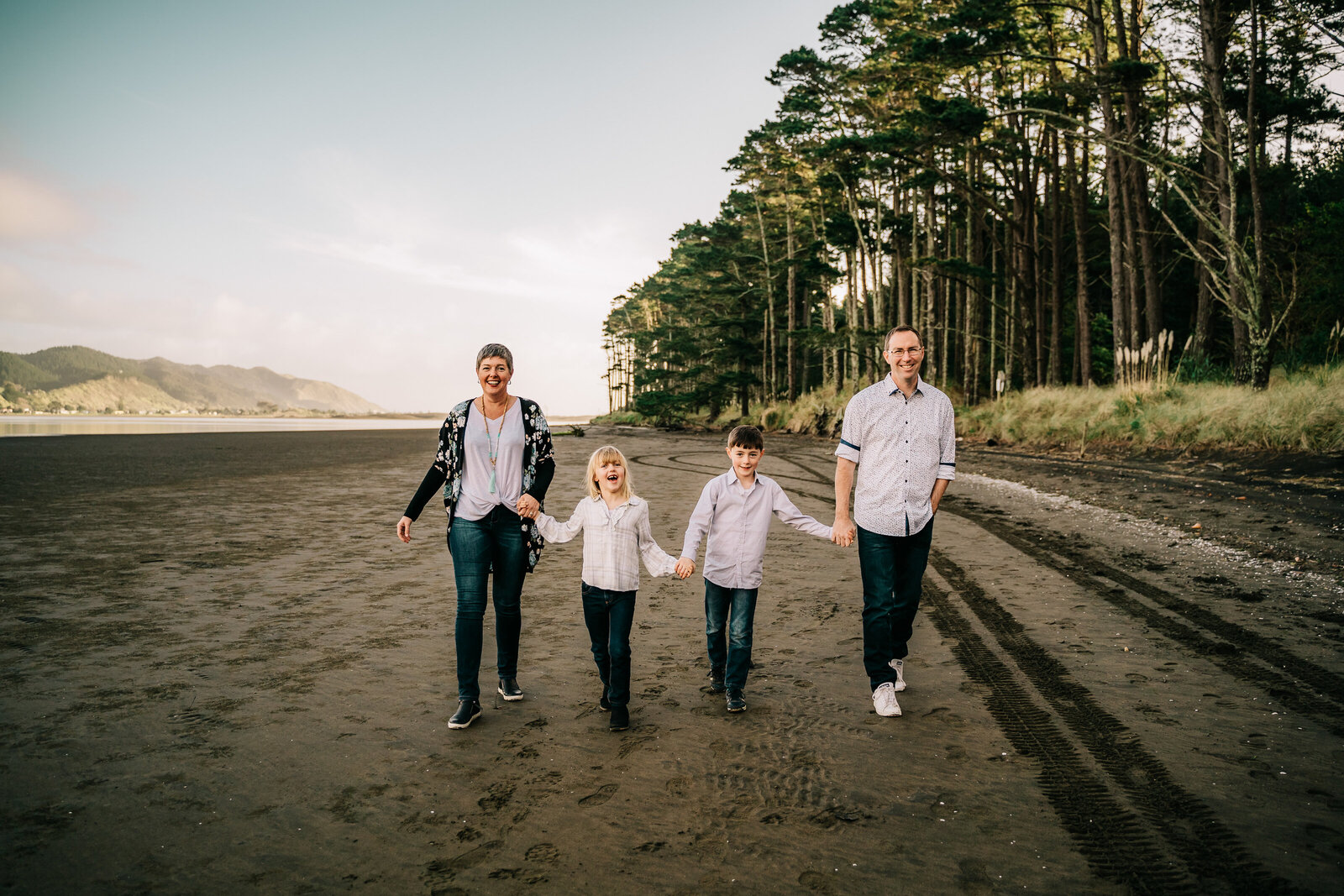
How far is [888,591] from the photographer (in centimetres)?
416

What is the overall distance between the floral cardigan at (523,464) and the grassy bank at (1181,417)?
12164mm

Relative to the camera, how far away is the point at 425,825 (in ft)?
9.67

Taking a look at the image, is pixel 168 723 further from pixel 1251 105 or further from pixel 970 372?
pixel 970 372

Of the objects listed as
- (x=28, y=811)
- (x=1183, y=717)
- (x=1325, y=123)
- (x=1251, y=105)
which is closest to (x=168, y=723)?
(x=28, y=811)

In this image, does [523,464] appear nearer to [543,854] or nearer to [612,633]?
[612,633]

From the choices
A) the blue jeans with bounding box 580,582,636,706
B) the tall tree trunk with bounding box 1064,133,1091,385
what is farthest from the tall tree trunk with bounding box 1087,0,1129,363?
the blue jeans with bounding box 580,582,636,706

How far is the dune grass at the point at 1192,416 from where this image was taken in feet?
38.7

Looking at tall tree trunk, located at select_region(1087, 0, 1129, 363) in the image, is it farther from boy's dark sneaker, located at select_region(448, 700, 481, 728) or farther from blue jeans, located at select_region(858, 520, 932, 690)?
boy's dark sneaker, located at select_region(448, 700, 481, 728)

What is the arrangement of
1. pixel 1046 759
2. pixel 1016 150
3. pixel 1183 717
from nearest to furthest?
pixel 1046 759 < pixel 1183 717 < pixel 1016 150

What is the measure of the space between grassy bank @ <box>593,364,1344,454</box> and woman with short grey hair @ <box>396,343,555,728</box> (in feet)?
40.3

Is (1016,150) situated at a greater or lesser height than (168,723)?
greater

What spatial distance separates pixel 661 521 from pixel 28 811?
7525 millimetres

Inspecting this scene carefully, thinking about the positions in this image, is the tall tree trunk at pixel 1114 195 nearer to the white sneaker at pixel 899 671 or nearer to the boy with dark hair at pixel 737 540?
the white sneaker at pixel 899 671

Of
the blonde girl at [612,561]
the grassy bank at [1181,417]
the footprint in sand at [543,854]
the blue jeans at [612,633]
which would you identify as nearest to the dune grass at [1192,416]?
the grassy bank at [1181,417]
